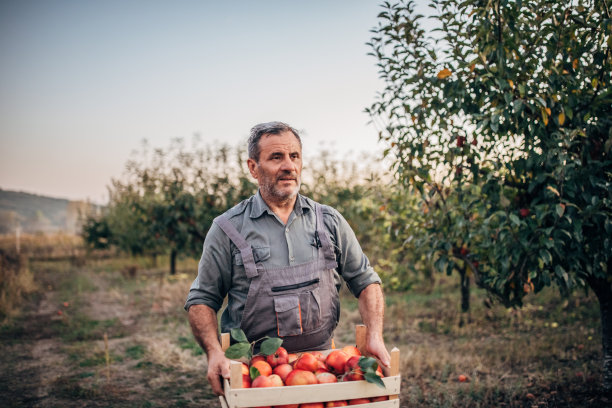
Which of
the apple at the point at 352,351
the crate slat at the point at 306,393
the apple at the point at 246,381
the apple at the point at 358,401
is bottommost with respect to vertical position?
the apple at the point at 358,401

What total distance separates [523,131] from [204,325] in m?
2.76

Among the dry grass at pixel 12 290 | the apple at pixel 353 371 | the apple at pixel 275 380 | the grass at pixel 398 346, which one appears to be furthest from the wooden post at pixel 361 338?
the dry grass at pixel 12 290

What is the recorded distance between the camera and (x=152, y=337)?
7148 millimetres

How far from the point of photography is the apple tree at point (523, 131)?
3.23 metres

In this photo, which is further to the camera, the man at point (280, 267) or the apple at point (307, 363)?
the man at point (280, 267)

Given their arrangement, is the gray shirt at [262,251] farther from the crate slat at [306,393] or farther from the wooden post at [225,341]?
the crate slat at [306,393]

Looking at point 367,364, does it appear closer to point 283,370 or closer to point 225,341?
point 283,370

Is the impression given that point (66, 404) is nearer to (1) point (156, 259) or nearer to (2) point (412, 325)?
(2) point (412, 325)

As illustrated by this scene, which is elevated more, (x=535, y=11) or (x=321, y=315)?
(x=535, y=11)

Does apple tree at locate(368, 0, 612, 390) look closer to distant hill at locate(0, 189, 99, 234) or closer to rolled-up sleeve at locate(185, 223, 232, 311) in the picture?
rolled-up sleeve at locate(185, 223, 232, 311)

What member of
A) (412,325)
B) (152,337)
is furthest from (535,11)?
(152,337)

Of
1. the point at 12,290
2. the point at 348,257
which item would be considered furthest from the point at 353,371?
the point at 12,290

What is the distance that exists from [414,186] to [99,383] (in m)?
4.06

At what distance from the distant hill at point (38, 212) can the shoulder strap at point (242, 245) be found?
69.6ft
